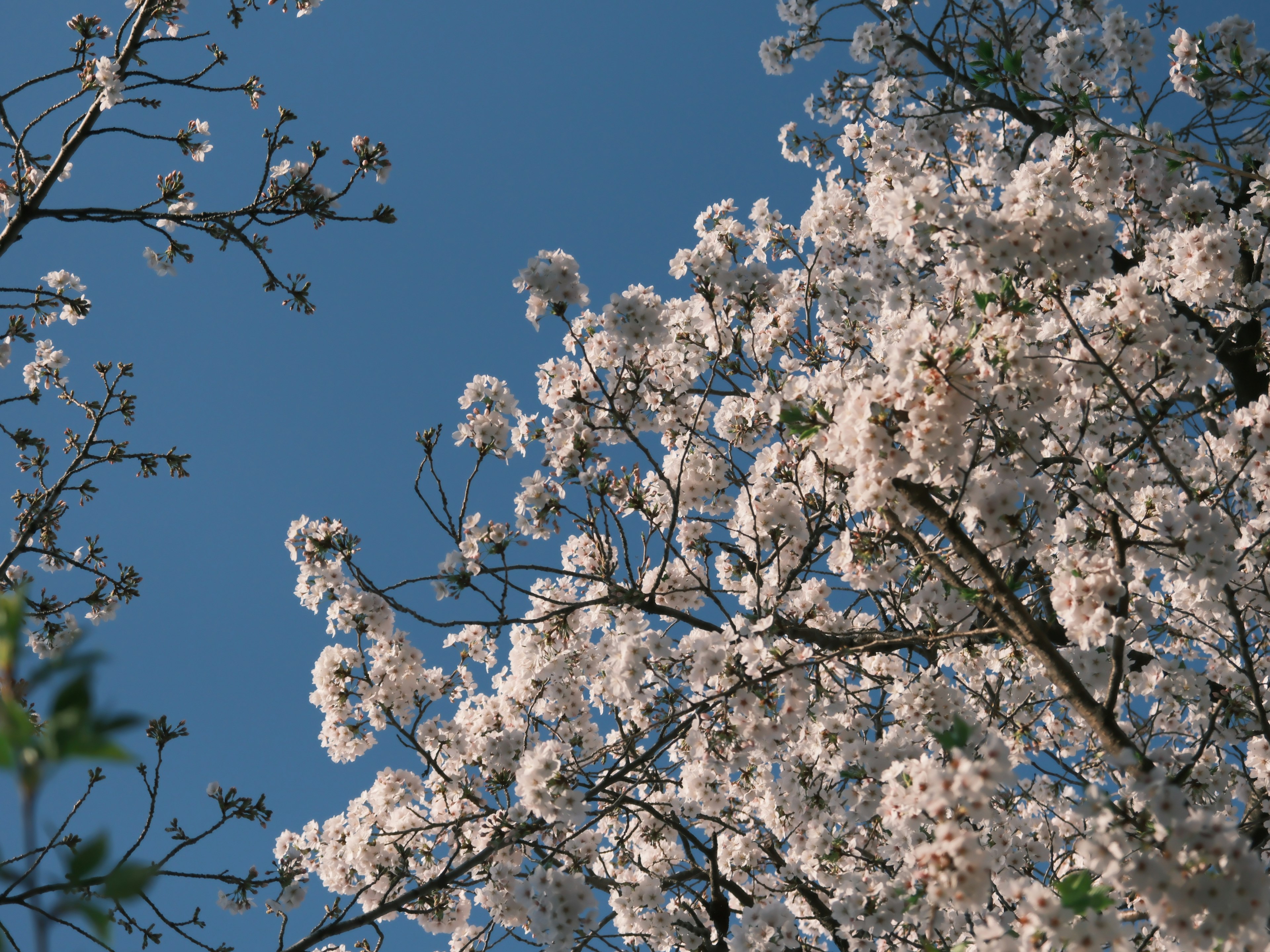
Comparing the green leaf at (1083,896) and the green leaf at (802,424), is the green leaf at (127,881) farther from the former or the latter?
the green leaf at (802,424)

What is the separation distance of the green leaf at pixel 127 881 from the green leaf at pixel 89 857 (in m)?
0.03

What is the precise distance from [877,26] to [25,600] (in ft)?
31.5

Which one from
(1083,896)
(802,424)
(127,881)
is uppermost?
(802,424)

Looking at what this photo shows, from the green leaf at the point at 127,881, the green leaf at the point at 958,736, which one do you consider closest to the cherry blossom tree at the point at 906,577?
the green leaf at the point at 958,736

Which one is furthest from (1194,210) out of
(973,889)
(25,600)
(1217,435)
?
(25,600)

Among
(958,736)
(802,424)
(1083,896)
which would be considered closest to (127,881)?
(958,736)

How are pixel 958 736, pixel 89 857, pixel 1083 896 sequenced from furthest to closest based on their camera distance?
pixel 1083 896 < pixel 958 736 < pixel 89 857

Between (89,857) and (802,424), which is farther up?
(802,424)

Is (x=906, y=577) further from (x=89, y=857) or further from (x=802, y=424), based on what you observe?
(x=89, y=857)

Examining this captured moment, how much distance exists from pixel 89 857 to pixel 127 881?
0.22 feet

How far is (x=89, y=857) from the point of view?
0.81m

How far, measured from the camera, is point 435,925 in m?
6.96

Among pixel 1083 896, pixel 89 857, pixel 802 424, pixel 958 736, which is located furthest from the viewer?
pixel 802 424

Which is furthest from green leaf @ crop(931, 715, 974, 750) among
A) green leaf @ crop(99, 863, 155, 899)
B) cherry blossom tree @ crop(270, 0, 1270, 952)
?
green leaf @ crop(99, 863, 155, 899)
